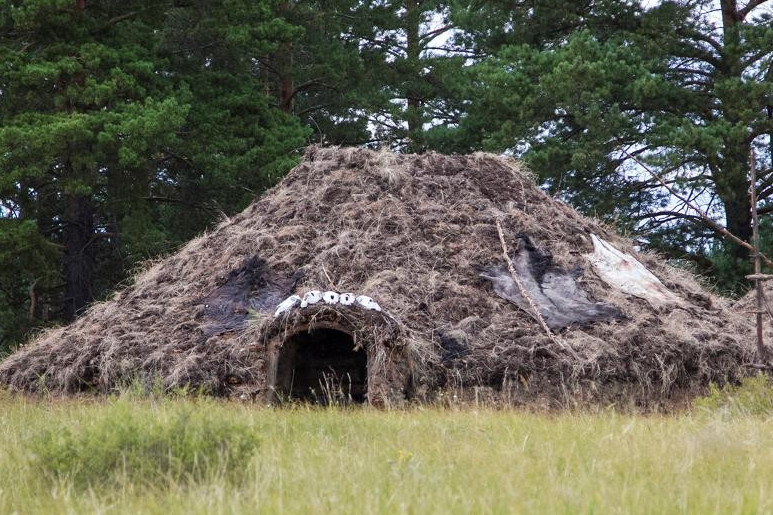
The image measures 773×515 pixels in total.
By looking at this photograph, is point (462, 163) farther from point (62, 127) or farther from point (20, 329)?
point (20, 329)

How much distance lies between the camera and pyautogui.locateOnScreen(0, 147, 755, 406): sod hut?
10.0 metres

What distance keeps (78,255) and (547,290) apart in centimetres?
1212

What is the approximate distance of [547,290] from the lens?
11.5 m

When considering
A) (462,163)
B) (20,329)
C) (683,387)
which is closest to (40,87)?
(20,329)

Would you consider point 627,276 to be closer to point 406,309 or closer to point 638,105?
point 406,309

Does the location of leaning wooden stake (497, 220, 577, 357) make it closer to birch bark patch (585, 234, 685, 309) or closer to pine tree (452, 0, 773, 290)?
birch bark patch (585, 234, 685, 309)

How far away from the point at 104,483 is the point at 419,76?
22072 mm

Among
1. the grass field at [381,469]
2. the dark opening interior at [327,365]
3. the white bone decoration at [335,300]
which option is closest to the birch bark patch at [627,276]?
the dark opening interior at [327,365]

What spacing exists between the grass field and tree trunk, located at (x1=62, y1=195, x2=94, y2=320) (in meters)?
14.1

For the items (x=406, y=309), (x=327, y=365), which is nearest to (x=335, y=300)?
(x=406, y=309)

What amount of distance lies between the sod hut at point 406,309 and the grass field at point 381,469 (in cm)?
357

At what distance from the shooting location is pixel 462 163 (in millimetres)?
13961

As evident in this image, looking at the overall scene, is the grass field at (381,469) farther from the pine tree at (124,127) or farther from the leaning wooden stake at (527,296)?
the pine tree at (124,127)

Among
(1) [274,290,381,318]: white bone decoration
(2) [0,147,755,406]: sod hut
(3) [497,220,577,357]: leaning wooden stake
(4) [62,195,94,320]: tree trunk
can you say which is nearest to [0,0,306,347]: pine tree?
(4) [62,195,94,320]: tree trunk
